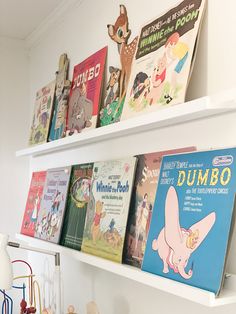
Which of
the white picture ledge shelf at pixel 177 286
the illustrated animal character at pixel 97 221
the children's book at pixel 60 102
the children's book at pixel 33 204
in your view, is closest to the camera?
the white picture ledge shelf at pixel 177 286

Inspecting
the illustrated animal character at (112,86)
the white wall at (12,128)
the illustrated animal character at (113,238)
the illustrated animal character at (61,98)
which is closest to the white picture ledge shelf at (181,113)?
the illustrated animal character at (112,86)

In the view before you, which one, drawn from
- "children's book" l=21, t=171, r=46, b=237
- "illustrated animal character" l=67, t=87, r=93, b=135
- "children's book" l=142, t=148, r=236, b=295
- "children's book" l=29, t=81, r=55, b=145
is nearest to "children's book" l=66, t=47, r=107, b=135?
"illustrated animal character" l=67, t=87, r=93, b=135

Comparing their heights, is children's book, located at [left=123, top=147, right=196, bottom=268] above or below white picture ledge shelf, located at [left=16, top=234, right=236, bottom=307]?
above

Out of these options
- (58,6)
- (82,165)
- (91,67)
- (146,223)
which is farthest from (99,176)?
(58,6)

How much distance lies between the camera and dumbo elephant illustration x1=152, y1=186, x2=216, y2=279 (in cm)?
103

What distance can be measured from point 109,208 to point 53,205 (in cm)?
48

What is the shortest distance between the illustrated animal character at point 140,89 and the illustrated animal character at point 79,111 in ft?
1.16

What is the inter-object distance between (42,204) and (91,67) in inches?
25.5

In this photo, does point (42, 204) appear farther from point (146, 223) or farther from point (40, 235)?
point (146, 223)

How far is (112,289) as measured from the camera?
1.59m

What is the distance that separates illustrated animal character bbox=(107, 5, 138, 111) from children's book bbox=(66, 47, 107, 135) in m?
0.12

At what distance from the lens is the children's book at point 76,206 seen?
1643 mm

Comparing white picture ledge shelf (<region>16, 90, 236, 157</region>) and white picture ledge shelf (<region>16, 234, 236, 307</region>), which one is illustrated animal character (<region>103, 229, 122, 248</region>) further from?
white picture ledge shelf (<region>16, 90, 236, 157</region>)

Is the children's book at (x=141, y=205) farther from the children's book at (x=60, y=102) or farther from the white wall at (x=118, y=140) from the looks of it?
the children's book at (x=60, y=102)
